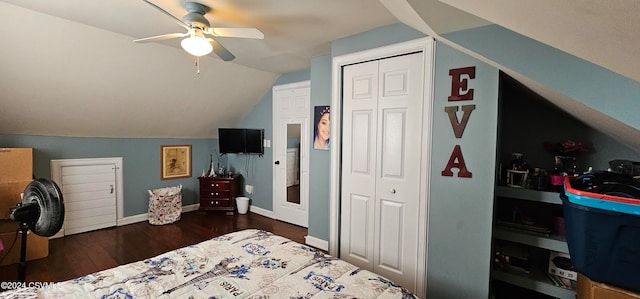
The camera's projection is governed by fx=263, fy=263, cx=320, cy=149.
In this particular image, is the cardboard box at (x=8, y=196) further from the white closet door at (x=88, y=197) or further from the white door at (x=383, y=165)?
the white door at (x=383, y=165)

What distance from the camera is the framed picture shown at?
A: 455cm

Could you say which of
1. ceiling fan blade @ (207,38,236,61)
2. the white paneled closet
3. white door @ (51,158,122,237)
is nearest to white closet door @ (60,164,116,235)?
white door @ (51,158,122,237)

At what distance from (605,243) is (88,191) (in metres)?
5.32

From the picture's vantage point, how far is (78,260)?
114 inches

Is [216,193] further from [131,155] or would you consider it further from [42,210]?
[42,210]

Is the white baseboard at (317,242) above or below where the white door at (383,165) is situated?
below

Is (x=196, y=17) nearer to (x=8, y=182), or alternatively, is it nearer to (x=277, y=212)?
(x=8, y=182)

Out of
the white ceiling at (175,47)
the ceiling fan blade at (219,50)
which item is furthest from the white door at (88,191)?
the ceiling fan blade at (219,50)

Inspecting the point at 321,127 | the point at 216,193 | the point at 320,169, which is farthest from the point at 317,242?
the point at 216,193

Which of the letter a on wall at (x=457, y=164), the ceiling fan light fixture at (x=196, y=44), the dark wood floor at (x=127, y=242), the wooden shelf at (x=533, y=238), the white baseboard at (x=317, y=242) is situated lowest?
the dark wood floor at (x=127, y=242)

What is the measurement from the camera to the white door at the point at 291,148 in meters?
4.06

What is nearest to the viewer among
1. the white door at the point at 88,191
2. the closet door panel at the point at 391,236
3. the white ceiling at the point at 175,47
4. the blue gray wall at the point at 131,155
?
the white ceiling at the point at 175,47

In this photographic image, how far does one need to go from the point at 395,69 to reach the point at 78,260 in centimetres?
390

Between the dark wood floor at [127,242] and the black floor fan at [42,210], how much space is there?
40.8 inches
